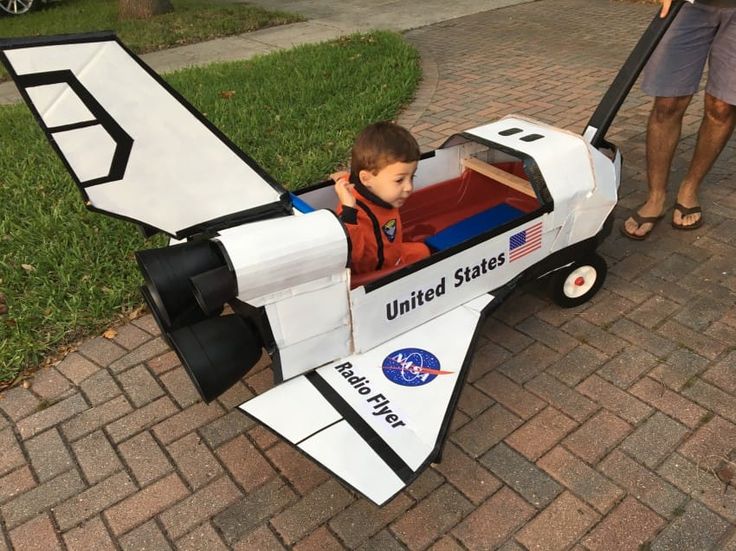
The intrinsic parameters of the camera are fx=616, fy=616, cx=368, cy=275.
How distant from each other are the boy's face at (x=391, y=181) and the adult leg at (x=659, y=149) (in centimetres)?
192

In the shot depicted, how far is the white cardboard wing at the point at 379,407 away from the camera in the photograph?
2027 millimetres

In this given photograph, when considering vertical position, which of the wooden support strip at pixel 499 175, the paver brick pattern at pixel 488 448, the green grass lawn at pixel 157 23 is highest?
the wooden support strip at pixel 499 175

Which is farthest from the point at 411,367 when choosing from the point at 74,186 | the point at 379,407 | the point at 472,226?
the point at 74,186

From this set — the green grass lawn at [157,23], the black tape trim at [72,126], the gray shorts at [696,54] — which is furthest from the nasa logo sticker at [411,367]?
the green grass lawn at [157,23]

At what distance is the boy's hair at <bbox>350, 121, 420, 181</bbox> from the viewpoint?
2504 mm

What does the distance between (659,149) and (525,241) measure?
1536 millimetres

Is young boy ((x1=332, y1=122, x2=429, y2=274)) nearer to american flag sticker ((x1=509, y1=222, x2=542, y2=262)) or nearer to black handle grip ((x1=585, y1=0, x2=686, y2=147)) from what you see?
american flag sticker ((x1=509, y1=222, x2=542, y2=262))

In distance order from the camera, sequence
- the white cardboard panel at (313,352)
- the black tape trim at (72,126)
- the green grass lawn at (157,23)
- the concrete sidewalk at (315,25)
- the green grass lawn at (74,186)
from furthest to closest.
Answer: the green grass lawn at (157,23) → the concrete sidewalk at (315,25) → the green grass lawn at (74,186) → the white cardboard panel at (313,352) → the black tape trim at (72,126)

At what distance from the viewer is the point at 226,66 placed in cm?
708

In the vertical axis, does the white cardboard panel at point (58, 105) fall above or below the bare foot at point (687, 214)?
above

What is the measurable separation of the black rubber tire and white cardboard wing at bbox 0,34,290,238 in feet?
4.79

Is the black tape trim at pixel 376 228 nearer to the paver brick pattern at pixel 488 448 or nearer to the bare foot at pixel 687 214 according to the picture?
the paver brick pattern at pixel 488 448

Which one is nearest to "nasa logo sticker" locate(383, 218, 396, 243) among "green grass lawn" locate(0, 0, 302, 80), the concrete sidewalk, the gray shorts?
the gray shorts

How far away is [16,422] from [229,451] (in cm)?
105
